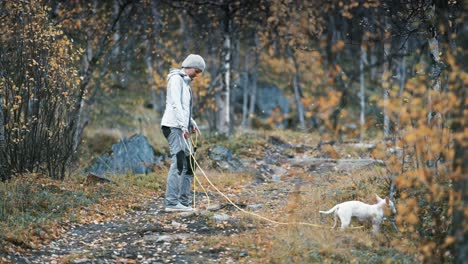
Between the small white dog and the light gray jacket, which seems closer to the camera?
the small white dog

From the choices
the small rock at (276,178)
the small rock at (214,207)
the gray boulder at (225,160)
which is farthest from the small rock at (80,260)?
the gray boulder at (225,160)

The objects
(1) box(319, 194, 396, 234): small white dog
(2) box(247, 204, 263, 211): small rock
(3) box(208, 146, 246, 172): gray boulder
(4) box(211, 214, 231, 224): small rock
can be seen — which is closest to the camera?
(1) box(319, 194, 396, 234): small white dog

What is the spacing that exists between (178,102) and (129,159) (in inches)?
211

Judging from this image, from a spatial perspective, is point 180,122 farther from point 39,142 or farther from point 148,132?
point 148,132

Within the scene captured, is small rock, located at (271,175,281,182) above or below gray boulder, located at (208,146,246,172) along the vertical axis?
below

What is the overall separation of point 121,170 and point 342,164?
16.8 feet

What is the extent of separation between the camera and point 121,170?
13547 mm

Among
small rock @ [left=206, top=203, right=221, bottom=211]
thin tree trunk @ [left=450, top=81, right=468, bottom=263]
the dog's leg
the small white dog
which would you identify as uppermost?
thin tree trunk @ [left=450, top=81, right=468, bottom=263]

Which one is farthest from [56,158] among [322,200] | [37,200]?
[322,200]

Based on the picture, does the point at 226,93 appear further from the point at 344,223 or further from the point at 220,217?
the point at 344,223

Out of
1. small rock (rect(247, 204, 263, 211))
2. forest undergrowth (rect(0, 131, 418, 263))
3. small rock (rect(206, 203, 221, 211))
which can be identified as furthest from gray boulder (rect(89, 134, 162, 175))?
small rock (rect(247, 204, 263, 211))

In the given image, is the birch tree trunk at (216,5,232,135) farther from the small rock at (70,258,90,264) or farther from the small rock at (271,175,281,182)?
the small rock at (70,258,90,264)

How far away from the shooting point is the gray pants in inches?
366

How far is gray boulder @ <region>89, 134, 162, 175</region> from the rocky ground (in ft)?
9.04
